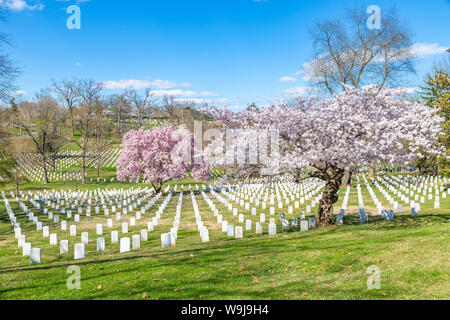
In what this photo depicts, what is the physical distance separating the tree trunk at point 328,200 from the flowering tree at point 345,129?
0.04 m

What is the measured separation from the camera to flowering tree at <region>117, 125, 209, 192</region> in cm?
2898

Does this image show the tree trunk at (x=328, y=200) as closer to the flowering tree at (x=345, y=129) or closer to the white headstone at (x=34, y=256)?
the flowering tree at (x=345, y=129)

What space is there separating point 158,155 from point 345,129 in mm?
20943

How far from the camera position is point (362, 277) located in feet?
22.2

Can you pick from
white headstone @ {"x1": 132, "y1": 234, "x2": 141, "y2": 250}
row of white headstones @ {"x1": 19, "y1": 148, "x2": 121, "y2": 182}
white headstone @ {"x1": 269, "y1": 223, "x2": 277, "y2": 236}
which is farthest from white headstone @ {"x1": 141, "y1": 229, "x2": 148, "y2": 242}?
row of white headstones @ {"x1": 19, "y1": 148, "x2": 121, "y2": 182}

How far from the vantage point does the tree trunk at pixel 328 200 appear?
1170 cm

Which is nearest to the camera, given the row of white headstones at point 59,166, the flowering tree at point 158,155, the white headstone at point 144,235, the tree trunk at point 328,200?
the tree trunk at point 328,200

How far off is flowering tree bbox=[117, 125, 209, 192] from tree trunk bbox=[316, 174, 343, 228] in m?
18.0

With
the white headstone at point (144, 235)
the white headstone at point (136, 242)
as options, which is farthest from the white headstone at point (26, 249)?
the white headstone at point (144, 235)

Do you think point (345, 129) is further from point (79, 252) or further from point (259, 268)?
point (79, 252)

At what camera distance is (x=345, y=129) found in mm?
10633

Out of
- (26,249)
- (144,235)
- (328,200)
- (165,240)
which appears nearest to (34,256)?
(26,249)
